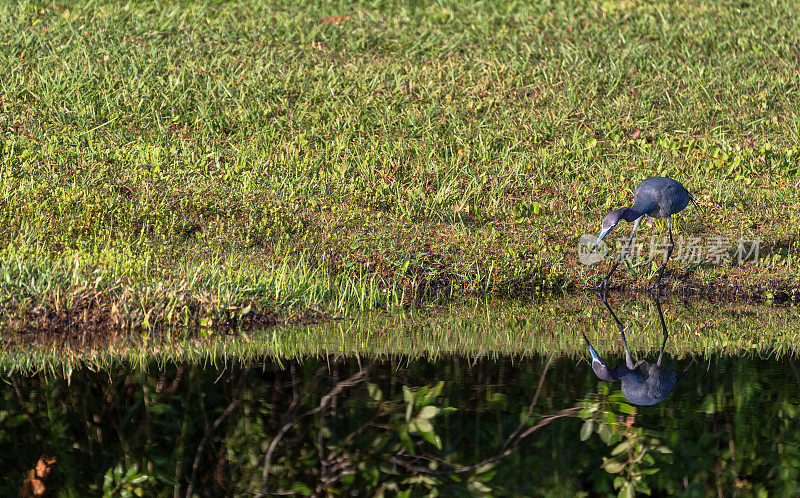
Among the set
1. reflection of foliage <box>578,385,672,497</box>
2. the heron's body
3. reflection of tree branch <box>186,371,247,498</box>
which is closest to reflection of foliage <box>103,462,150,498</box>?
reflection of tree branch <box>186,371,247,498</box>

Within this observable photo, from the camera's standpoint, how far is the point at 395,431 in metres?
5.23

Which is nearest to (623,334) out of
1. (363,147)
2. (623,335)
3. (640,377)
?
(623,335)

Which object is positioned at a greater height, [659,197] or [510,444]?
[659,197]

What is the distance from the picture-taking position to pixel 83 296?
6.85m

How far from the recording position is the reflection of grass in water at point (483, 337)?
648 centimetres

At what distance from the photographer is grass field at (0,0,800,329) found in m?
8.33

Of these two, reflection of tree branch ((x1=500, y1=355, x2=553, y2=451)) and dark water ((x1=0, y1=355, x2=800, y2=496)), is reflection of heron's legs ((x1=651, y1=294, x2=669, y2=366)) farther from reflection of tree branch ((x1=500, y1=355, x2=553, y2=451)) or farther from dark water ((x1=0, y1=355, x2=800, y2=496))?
reflection of tree branch ((x1=500, y1=355, x2=553, y2=451))

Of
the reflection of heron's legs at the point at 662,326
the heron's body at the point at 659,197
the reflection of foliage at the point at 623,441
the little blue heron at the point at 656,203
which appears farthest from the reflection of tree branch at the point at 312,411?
the heron's body at the point at 659,197

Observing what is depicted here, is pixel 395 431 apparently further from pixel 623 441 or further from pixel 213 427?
pixel 623 441

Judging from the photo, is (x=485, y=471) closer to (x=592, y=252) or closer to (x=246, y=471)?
(x=246, y=471)

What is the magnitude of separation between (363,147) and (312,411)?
19.2 ft

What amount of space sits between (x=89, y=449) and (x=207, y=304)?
214 centimetres

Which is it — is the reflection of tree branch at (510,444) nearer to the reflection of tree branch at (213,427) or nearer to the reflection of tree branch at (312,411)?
the reflection of tree branch at (312,411)

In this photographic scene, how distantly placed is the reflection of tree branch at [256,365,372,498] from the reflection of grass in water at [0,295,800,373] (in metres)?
0.51
